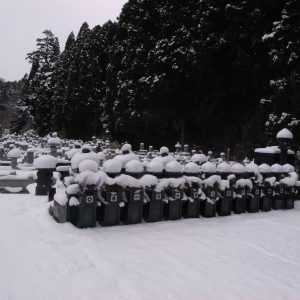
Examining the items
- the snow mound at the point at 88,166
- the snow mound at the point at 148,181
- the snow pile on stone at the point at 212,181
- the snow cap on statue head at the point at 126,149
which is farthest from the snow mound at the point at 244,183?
the snow mound at the point at 88,166

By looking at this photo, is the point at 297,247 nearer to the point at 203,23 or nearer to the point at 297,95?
the point at 297,95

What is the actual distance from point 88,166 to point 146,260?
6.72 feet

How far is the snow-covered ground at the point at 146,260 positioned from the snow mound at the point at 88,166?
0.92m

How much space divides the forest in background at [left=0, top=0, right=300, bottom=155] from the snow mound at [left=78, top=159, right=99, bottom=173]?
1003 centimetres

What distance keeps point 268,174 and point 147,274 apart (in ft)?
17.4

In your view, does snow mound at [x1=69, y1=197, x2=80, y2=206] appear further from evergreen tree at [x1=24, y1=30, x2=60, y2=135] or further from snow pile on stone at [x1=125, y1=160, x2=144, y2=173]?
evergreen tree at [x1=24, y1=30, x2=60, y2=135]

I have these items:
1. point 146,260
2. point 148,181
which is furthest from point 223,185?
point 146,260

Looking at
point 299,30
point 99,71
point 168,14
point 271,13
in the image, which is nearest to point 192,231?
point 299,30

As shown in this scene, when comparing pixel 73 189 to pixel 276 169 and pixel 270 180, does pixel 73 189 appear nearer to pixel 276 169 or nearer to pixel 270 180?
pixel 270 180

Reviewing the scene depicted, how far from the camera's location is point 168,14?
24.0m

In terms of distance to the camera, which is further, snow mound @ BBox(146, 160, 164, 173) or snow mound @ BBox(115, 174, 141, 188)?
snow mound @ BBox(146, 160, 164, 173)

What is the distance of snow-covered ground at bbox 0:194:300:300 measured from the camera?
347 centimetres

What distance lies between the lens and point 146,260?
4.27 metres

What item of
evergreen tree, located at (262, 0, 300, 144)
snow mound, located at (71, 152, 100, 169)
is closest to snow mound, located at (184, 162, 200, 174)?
snow mound, located at (71, 152, 100, 169)
